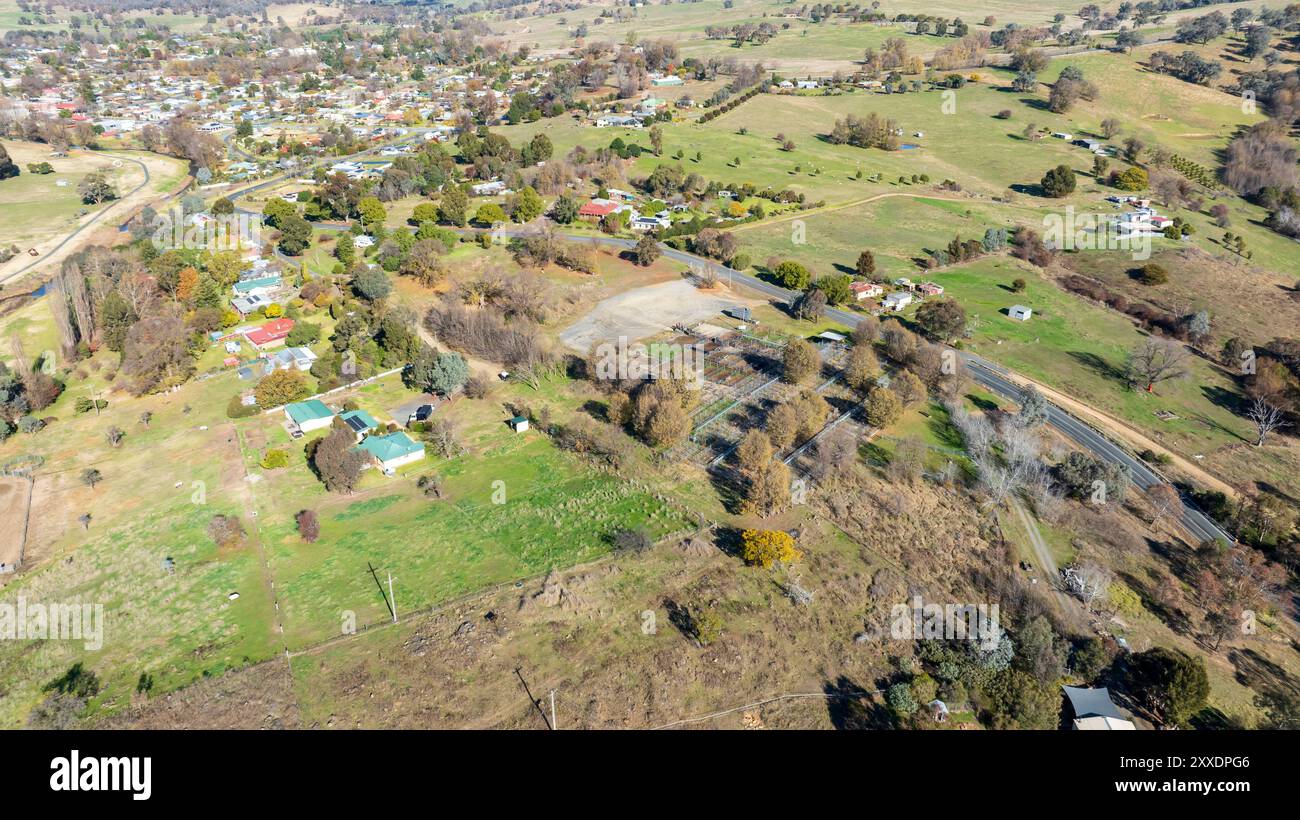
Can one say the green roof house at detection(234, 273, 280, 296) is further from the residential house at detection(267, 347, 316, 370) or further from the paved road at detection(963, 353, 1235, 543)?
the paved road at detection(963, 353, 1235, 543)

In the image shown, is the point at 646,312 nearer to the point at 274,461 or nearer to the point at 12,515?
the point at 274,461

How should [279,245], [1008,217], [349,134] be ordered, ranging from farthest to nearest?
[349,134], [1008,217], [279,245]

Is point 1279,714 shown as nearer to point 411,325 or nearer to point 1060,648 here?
point 1060,648

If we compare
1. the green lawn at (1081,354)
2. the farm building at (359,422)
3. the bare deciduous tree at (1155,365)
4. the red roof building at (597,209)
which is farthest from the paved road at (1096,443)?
the red roof building at (597,209)

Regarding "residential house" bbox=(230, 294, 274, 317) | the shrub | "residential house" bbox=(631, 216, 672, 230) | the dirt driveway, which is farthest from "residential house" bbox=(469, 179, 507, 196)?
the shrub

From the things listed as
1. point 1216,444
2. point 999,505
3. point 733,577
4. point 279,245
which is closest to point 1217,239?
point 1216,444

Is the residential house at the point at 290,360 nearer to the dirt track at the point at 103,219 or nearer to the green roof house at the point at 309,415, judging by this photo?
the green roof house at the point at 309,415
